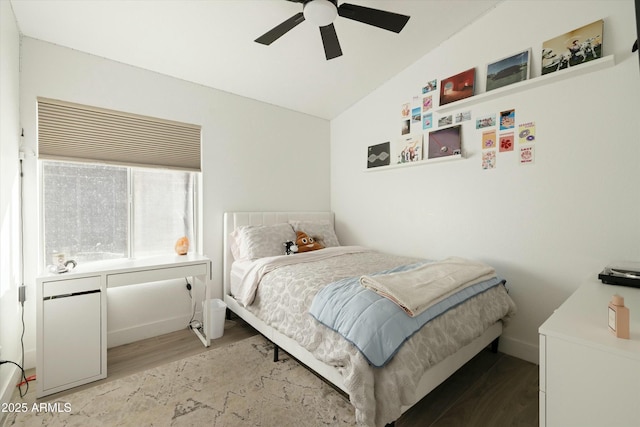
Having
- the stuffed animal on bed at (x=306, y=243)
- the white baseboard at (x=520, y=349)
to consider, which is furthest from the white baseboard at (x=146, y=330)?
the white baseboard at (x=520, y=349)

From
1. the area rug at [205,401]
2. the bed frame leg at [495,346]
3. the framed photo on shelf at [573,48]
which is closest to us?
the area rug at [205,401]

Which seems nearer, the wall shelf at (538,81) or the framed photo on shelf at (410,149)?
the wall shelf at (538,81)

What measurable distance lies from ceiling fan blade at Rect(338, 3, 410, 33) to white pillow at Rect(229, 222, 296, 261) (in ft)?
6.48

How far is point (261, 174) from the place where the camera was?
3.36 metres

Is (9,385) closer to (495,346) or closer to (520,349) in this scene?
(495,346)

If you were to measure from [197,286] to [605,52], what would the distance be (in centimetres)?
378

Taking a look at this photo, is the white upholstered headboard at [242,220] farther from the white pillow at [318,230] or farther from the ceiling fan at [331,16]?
the ceiling fan at [331,16]

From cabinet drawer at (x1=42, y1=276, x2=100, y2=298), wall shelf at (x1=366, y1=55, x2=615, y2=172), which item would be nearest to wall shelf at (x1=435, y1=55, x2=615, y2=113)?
wall shelf at (x1=366, y1=55, x2=615, y2=172)

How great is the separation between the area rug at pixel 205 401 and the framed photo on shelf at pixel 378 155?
228 cm

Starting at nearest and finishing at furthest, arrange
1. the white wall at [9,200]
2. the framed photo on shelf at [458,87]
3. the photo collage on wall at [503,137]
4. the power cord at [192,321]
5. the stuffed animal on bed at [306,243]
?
1. the white wall at [9,200]
2. the photo collage on wall at [503,137]
3. the framed photo on shelf at [458,87]
4. the power cord at [192,321]
5. the stuffed animal on bed at [306,243]

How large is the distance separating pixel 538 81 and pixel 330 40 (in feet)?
5.18

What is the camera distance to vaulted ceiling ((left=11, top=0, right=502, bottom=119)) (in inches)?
78.2

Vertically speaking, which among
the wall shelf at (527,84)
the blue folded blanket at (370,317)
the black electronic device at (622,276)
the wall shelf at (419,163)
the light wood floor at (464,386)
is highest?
the wall shelf at (527,84)

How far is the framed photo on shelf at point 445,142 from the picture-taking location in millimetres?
2625
